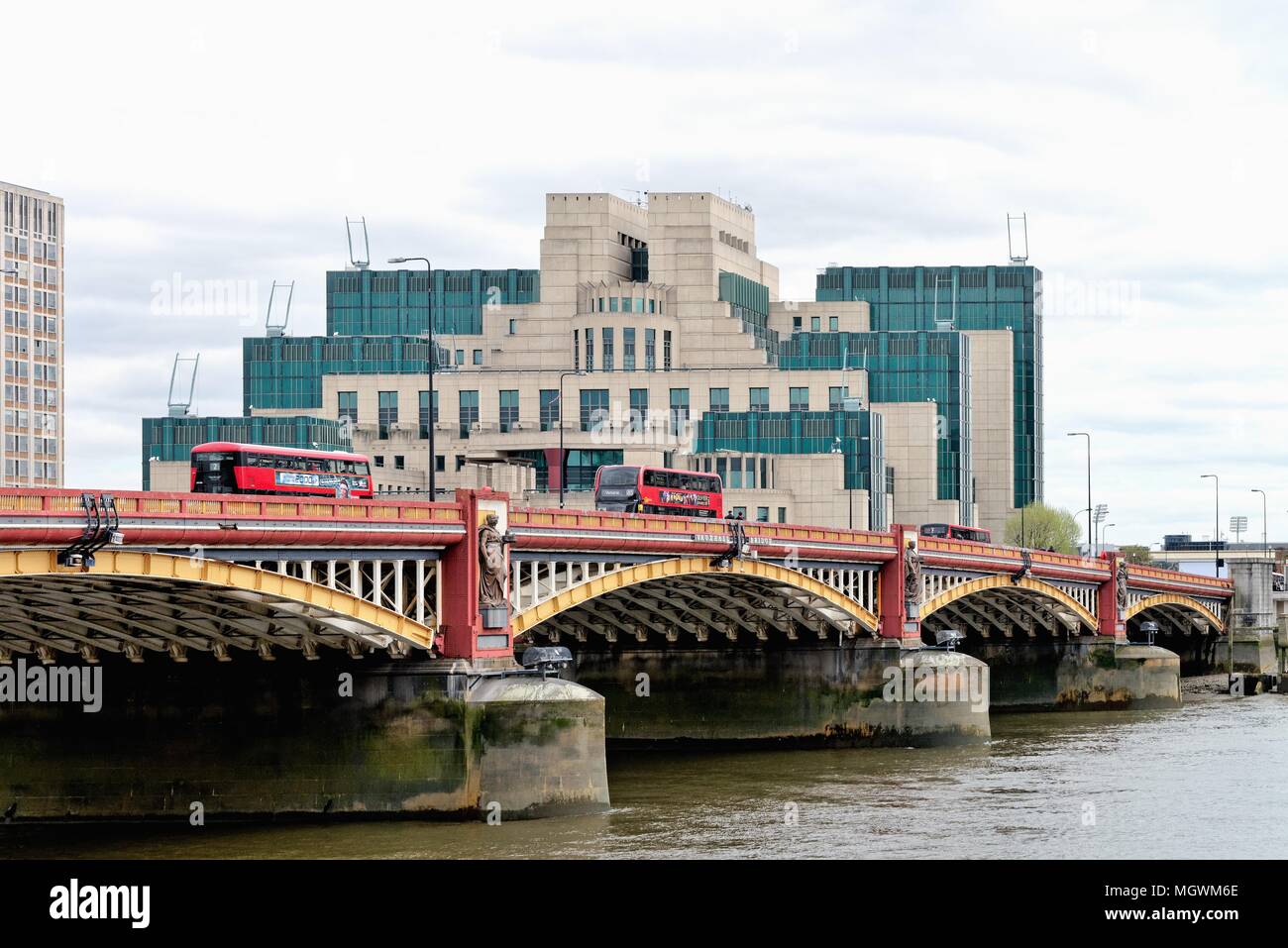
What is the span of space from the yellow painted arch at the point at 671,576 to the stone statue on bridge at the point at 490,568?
1.54 metres

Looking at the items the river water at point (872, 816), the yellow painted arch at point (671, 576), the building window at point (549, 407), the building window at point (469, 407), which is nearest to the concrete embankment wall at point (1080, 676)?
the river water at point (872, 816)

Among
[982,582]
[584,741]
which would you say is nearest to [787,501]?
[982,582]

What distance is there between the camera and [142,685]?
176 ft

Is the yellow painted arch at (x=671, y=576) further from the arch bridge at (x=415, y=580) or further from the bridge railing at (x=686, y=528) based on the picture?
the bridge railing at (x=686, y=528)

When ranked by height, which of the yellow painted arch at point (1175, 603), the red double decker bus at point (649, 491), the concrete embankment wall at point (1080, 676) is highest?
the red double decker bus at point (649, 491)

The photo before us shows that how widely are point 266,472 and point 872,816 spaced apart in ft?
74.2

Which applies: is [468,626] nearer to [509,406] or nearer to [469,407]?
[509,406]

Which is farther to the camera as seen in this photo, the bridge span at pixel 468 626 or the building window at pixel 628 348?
the building window at pixel 628 348

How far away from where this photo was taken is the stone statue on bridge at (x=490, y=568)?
53.1 m

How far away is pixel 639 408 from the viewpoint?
151 metres

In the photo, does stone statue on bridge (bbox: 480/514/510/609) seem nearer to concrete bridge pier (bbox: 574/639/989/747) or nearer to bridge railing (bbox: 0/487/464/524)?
bridge railing (bbox: 0/487/464/524)

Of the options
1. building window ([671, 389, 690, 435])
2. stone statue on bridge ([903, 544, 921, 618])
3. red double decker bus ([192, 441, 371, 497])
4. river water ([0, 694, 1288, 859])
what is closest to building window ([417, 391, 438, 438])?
building window ([671, 389, 690, 435])

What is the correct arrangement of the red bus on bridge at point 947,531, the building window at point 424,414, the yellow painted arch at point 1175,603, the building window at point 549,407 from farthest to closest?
the building window at point 424,414 → the building window at point 549,407 → the red bus on bridge at point 947,531 → the yellow painted arch at point 1175,603

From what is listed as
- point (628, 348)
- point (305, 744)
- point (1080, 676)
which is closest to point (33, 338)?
point (628, 348)
